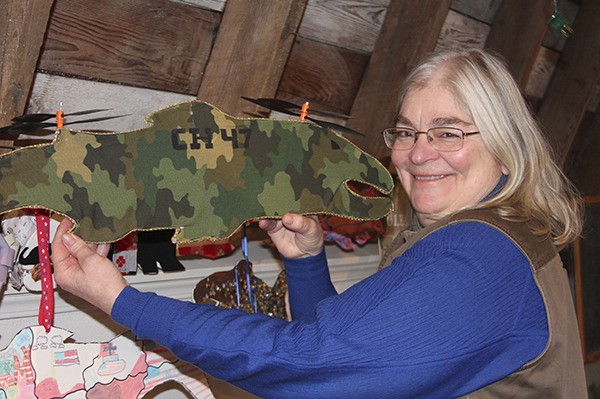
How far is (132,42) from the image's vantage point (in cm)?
141

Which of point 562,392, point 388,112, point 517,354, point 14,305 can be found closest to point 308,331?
point 517,354

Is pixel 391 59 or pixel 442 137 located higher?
pixel 391 59

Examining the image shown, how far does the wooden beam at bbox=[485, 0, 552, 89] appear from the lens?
2104mm

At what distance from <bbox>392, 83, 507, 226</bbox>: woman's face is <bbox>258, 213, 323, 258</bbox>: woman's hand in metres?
0.24

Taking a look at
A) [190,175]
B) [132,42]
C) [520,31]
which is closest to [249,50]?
[132,42]

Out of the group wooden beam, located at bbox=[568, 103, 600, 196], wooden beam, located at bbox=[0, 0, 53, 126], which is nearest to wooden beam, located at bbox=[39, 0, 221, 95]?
wooden beam, located at bbox=[0, 0, 53, 126]

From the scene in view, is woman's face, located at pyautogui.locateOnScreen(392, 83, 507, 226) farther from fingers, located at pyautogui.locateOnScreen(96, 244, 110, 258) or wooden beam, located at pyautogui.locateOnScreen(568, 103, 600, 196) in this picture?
wooden beam, located at pyautogui.locateOnScreen(568, 103, 600, 196)

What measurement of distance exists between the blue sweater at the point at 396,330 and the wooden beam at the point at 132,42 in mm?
534

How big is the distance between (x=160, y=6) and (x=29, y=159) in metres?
0.48

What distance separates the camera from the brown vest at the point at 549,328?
1086 mm

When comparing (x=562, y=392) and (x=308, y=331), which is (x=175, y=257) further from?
(x=562, y=392)

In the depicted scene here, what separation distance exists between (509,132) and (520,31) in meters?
1.02

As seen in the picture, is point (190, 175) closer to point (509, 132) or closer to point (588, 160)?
point (509, 132)

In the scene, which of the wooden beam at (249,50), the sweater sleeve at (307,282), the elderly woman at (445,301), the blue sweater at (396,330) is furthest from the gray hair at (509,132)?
the sweater sleeve at (307,282)
